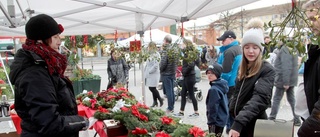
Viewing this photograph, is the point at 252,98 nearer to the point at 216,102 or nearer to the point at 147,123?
the point at 147,123

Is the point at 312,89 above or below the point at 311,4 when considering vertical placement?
below

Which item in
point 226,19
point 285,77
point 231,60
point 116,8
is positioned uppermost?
point 226,19

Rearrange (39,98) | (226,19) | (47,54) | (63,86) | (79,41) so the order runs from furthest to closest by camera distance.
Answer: (226,19)
(79,41)
(63,86)
(47,54)
(39,98)

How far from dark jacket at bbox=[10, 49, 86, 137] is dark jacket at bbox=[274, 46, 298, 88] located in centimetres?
431

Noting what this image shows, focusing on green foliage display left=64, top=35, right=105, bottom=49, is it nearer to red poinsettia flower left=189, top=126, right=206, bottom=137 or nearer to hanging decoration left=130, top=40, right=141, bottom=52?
hanging decoration left=130, top=40, right=141, bottom=52

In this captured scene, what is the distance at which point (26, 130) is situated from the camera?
181 centimetres

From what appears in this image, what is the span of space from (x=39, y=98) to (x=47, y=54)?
290 millimetres

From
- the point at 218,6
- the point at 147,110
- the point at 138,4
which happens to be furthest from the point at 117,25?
the point at 147,110

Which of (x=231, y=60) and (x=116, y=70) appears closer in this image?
(x=231, y=60)

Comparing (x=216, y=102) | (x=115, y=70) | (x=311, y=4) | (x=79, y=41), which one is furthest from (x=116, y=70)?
(x=311, y=4)

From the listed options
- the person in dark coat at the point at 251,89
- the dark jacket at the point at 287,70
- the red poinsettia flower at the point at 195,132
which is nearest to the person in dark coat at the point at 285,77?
the dark jacket at the point at 287,70

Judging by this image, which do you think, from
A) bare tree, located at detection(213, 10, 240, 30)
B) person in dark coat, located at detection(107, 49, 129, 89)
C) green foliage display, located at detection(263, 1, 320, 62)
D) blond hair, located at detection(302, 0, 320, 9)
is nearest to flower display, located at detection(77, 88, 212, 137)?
green foliage display, located at detection(263, 1, 320, 62)

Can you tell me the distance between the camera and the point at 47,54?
1.75 metres

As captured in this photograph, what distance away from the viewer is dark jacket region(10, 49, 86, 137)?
5.41ft
